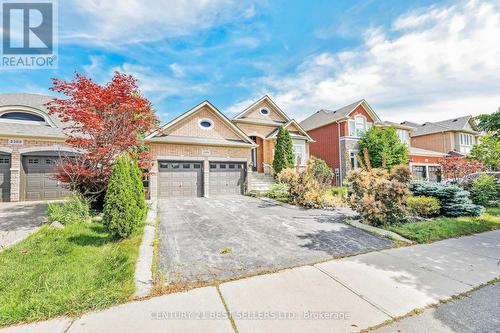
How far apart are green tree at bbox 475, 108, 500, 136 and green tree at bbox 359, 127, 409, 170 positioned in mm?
7682

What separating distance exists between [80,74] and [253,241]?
26.0ft

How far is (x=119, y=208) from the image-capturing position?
16.6 ft

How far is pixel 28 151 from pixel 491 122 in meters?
23.9

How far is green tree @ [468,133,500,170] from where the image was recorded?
11.0 m

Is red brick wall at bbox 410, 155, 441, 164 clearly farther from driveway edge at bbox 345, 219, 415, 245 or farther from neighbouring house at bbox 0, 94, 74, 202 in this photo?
neighbouring house at bbox 0, 94, 74, 202

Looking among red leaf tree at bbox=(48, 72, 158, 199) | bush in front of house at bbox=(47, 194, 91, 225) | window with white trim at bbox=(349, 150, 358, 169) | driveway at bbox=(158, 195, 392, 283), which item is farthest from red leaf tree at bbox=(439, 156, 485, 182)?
bush in front of house at bbox=(47, 194, 91, 225)

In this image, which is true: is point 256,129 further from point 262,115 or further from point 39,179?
point 39,179

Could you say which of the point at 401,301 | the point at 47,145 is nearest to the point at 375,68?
the point at 401,301

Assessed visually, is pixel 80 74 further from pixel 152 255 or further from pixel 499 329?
pixel 499 329

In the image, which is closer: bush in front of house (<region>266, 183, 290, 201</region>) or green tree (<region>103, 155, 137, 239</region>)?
green tree (<region>103, 155, 137, 239</region>)

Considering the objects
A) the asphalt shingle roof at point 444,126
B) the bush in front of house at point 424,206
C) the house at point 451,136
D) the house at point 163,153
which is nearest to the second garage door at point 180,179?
the house at point 163,153

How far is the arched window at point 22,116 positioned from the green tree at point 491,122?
24377 millimetres

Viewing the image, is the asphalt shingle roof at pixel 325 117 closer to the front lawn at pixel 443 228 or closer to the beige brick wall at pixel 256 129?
the beige brick wall at pixel 256 129

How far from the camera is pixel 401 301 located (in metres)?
2.92
